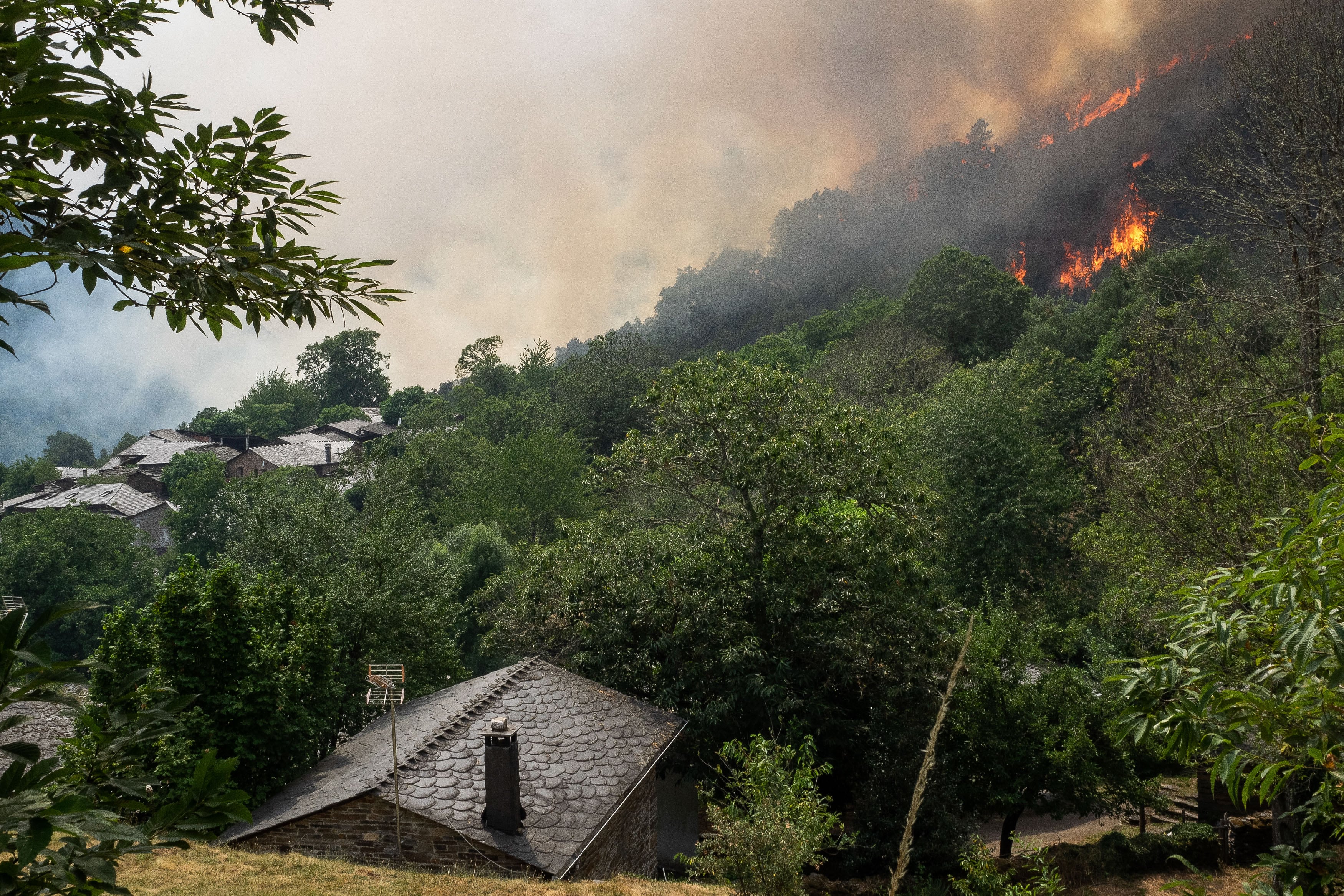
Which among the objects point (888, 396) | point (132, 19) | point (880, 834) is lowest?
point (880, 834)

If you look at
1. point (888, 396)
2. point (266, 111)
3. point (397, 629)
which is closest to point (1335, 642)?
point (266, 111)

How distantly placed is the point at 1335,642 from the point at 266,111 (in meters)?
4.37

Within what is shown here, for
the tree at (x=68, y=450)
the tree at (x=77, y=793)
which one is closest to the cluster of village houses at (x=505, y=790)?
the tree at (x=77, y=793)

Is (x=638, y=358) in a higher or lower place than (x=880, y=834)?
higher

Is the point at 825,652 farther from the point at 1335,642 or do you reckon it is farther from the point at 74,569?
the point at 74,569

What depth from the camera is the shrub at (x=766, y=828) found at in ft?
29.1

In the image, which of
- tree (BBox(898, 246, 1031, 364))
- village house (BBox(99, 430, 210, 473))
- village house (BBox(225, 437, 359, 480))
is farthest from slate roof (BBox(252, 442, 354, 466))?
tree (BBox(898, 246, 1031, 364))

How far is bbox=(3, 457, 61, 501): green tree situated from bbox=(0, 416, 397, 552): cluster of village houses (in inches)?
51.3

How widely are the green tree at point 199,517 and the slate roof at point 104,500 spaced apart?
112 inches

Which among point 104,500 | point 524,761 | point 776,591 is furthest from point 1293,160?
point 104,500

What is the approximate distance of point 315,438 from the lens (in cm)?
8194

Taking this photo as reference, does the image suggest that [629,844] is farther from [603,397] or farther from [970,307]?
[603,397]

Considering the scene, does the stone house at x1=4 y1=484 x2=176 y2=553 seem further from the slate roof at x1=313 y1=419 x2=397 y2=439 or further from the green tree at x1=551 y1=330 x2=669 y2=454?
the green tree at x1=551 y1=330 x2=669 y2=454

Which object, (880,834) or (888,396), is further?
(888,396)
